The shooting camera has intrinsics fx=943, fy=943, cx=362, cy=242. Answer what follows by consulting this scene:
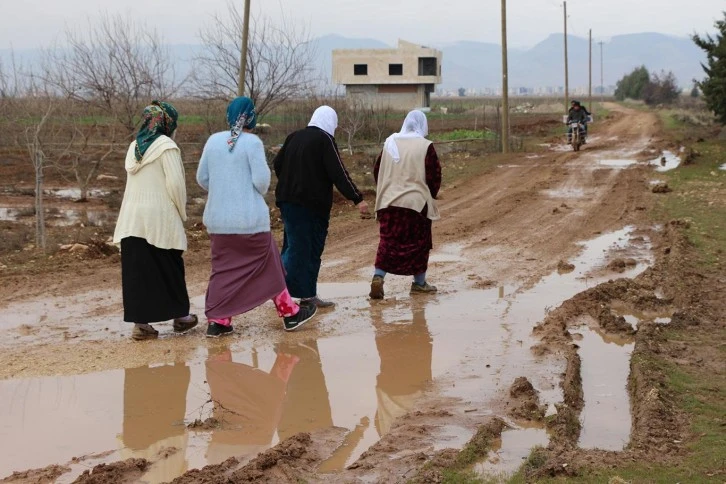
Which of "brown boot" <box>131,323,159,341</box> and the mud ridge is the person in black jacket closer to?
"brown boot" <box>131,323,159,341</box>

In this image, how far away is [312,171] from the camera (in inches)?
311

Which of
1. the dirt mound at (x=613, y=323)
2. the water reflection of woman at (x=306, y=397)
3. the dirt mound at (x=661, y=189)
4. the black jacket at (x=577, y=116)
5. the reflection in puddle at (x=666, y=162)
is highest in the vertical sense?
the black jacket at (x=577, y=116)

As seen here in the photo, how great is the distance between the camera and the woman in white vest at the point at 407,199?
342 inches

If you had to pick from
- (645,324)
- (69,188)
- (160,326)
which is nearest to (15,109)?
(69,188)

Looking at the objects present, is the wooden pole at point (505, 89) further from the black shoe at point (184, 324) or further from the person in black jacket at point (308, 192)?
the black shoe at point (184, 324)

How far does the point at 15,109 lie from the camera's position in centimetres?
2023

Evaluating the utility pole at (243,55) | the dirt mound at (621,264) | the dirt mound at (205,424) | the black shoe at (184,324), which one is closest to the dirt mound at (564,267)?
the dirt mound at (621,264)

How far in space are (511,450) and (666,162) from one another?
19.7m

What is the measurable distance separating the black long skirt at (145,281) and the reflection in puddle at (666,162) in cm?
1603

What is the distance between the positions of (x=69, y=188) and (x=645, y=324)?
16.9 meters

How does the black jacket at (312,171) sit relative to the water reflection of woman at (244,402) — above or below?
above

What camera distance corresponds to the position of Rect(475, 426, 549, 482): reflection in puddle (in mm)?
4602

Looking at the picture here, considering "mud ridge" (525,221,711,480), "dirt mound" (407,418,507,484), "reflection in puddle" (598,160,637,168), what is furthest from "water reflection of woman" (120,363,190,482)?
"reflection in puddle" (598,160,637,168)

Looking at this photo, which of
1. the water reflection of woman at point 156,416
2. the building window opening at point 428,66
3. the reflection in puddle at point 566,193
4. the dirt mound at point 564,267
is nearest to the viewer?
the water reflection of woman at point 156,416
